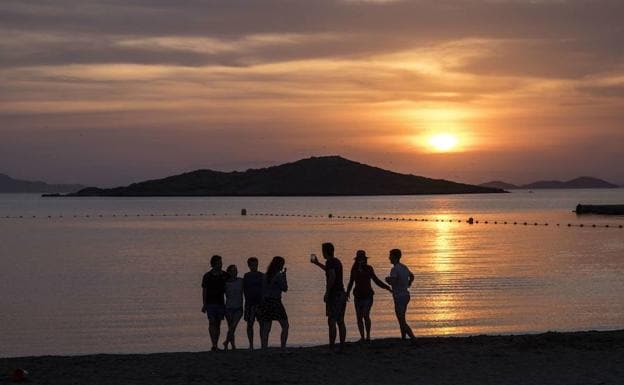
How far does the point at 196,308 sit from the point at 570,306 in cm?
1140

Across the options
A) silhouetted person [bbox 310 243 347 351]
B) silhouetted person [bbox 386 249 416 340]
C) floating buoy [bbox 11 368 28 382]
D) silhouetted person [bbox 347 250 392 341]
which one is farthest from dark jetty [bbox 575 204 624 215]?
floating buoy [bbox 11 368 28 382]

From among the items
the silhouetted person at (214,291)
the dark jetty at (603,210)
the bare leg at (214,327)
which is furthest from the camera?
the dark jetty at (603,210)

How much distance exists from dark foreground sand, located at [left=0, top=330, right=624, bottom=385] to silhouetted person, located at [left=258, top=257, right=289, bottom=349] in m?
0.55

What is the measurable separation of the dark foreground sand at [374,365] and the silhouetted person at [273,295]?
55cm

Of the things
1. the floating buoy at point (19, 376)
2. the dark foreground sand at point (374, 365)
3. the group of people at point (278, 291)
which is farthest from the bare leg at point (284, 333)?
the floating buoy at point (19, 376)

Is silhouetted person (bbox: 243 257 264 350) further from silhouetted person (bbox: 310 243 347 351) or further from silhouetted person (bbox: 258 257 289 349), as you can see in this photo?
silhouetted person (bbox: 310 243 347 351)

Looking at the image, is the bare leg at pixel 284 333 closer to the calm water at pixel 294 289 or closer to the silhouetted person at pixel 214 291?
the silhouetted person at pixel 214 291

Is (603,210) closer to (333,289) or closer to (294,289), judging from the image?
(294,289)

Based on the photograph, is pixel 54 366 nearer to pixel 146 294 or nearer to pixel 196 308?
pixel 196 308

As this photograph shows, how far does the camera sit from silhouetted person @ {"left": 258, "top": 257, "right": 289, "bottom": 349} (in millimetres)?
15500

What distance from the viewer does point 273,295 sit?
15695 mm

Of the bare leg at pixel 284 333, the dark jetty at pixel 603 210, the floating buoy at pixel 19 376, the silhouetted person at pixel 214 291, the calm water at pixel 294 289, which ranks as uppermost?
the dark jetty at pixel 603 210

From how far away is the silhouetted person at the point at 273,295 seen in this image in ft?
50.9

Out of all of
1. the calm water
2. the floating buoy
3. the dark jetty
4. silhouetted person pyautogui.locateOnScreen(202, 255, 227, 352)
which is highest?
the dark jetty
